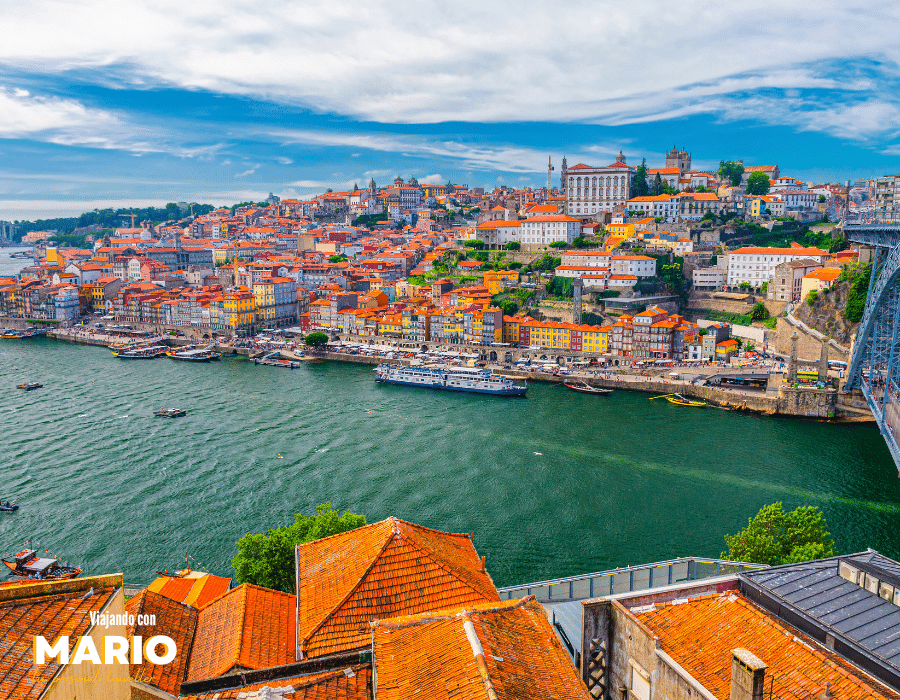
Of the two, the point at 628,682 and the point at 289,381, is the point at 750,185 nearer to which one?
the point at 289,381

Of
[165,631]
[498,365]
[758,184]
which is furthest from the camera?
[758,184]

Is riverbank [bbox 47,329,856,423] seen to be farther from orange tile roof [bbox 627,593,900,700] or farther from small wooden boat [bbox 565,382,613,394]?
orange tile roof [bbox 627,593,900,700]

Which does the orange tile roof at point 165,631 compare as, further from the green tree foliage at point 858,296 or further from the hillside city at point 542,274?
the green tree foliage at point 858,296

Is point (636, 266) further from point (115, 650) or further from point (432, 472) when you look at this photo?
point (115, 650)

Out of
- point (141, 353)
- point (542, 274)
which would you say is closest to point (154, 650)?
point (141, 353)

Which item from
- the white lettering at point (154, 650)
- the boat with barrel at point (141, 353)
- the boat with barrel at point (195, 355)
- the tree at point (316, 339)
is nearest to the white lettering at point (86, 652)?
the white lettering at point (154, 650)
